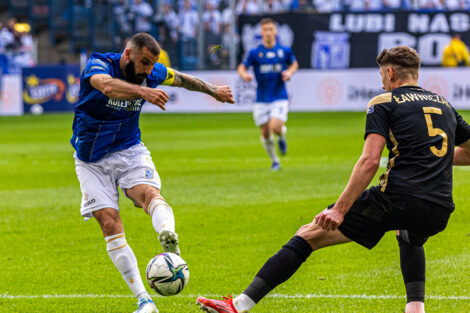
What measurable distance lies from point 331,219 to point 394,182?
48 centimetres

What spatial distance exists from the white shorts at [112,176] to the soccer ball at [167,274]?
87cm

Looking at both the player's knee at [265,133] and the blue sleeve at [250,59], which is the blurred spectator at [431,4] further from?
the player's knee at [265,133]

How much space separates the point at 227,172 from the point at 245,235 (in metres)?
5.73

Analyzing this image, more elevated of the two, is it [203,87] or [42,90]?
[203,87]

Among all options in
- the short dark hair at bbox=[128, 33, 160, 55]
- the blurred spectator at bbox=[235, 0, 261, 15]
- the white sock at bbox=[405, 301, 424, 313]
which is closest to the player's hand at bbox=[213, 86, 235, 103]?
the short dark hair at bbox=[128, 33, 160, 55]

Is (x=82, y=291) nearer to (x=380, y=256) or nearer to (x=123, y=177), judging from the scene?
(x=123, y=177)

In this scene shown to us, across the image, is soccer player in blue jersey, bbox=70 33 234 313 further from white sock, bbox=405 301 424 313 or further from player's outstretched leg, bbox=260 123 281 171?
player's outstretched leg, bbox=260 123 281 171

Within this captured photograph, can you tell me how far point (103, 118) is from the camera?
20.0 ft

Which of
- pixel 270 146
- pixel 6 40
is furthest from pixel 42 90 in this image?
pixel 270 146

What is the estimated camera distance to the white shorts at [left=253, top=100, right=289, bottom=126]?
14.9 meters

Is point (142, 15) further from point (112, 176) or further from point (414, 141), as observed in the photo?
point (414, 141)

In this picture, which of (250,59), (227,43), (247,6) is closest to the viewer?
(250,59)

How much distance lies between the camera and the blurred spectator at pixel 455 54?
2870cm

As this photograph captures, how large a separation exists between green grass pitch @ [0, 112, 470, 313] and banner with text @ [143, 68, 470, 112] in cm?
1015
